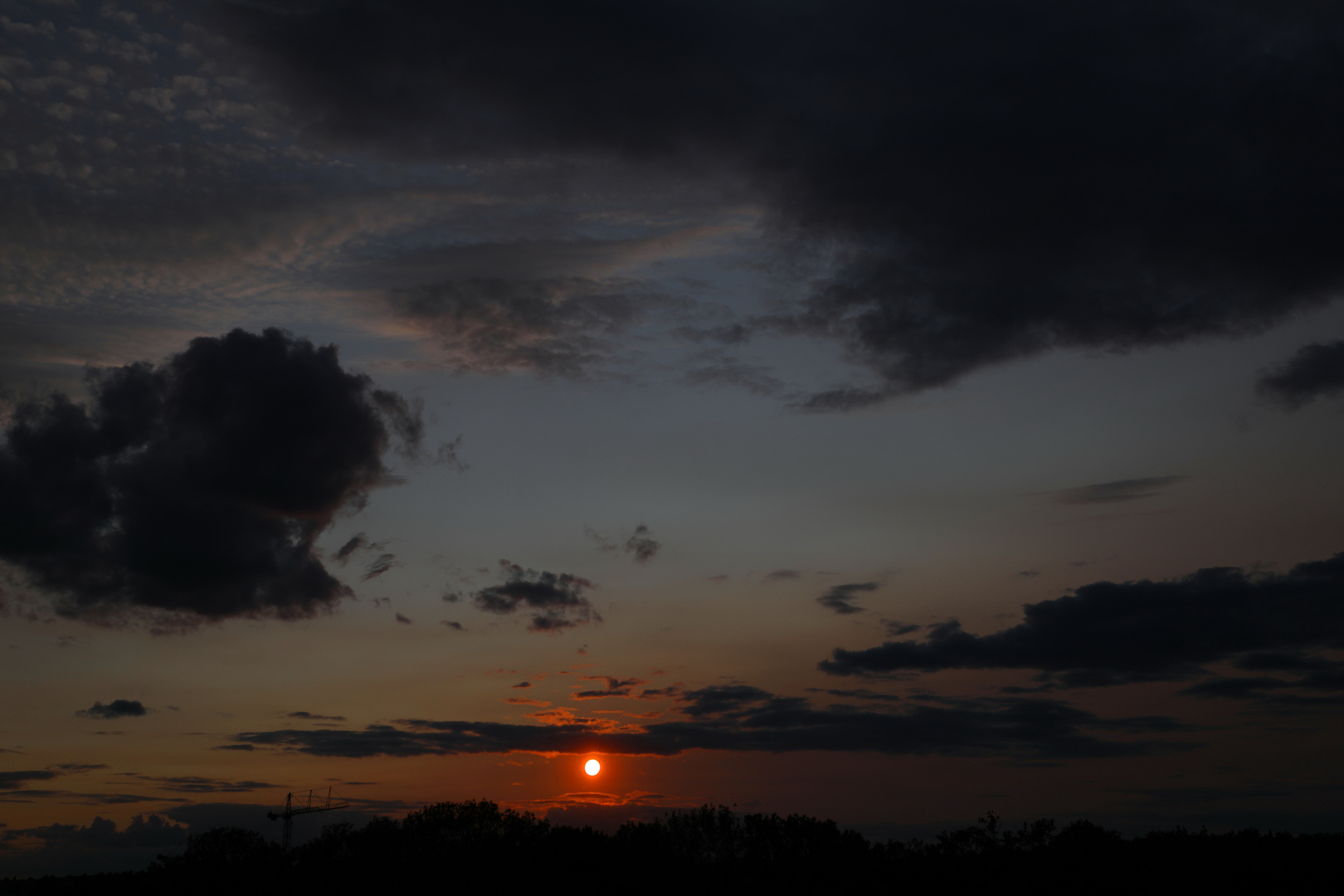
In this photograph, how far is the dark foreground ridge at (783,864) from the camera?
306ft

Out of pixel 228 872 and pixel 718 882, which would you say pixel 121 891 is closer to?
pixel 228 872

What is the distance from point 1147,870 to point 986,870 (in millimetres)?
23666

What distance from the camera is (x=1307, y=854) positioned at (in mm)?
91250

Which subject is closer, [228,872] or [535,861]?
[535,861]

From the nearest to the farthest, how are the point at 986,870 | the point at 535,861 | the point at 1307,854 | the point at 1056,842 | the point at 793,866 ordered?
1. the point at 1307,854
2. the point at 986,870
3. the point at 1056,842
4. the point at 793,866
5. the point at 535,861

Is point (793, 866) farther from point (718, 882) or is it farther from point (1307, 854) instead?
point (1307, 854)

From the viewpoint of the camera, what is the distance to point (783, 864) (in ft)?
495

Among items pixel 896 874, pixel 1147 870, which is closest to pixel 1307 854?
pixel 1147 870

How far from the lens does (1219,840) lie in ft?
346

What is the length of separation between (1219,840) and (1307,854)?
14.8 metres

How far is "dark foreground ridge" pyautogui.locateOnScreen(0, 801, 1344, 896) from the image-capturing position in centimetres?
9331

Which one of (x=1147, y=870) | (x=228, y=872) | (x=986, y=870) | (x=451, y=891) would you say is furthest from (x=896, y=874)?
(x=228, y=872)

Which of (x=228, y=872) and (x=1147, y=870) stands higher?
(x=1147, y=870)

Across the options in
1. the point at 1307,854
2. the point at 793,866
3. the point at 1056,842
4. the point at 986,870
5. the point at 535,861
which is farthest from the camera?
the point at 535,861
